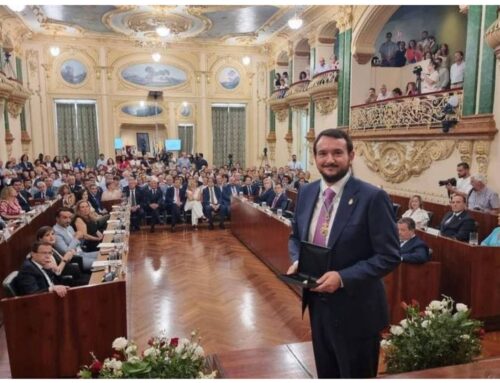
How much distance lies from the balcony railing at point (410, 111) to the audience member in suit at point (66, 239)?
622 centimetres

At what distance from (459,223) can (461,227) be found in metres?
0.06

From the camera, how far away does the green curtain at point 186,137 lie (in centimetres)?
1736

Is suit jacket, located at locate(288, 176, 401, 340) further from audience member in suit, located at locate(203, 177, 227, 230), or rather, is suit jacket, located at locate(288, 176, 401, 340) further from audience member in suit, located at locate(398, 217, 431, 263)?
audience member in suit, located at locate(203, 177, 227, 230)

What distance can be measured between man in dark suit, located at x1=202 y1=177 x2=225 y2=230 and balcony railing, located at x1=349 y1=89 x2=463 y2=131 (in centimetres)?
381

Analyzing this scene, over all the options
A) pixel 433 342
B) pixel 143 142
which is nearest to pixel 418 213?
pixel 433 342

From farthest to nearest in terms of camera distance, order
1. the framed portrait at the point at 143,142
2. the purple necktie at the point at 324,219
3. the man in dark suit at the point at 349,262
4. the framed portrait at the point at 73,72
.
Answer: the framed portrait at the point at 143,142 → the framed portrait at the point at 73,72 → the purple necktie at the point at 324,219 → the man in dark suit at the point at 349,262

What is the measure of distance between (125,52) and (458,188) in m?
13.6

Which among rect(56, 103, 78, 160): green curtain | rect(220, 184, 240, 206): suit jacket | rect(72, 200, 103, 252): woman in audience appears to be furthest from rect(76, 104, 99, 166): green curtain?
rect(72, 200, 103, 252): woman in audience

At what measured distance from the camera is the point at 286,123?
15.4 m

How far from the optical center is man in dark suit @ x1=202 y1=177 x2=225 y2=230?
9.22 metres

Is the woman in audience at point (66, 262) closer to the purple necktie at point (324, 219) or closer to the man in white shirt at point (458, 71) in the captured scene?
the purple necktie at point (324, 219)

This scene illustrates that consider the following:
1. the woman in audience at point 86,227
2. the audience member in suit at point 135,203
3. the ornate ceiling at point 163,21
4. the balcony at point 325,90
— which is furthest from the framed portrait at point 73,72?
the woman in audience at point 86,227

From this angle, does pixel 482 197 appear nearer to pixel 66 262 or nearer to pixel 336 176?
pixel 336 176

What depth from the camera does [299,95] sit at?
41.6 ft
